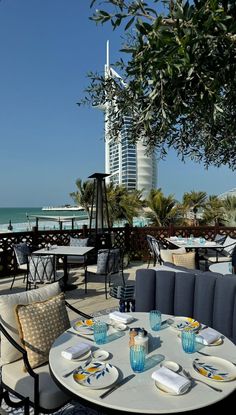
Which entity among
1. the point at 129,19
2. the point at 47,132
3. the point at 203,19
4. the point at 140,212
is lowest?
the point at 140,212

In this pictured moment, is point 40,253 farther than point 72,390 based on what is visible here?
Yes

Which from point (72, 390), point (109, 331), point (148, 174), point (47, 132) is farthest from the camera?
point (148, 174)

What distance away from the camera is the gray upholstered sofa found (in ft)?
7.61

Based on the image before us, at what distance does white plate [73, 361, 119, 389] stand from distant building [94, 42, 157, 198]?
9.07ft

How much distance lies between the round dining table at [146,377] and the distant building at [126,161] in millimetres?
2561

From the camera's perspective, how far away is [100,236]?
6.95m

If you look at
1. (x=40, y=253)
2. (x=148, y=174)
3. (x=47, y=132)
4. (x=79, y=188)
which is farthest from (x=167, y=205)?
(x=148, y=174)

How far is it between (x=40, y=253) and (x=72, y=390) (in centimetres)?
413

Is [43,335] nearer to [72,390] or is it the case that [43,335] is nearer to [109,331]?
[109,331]

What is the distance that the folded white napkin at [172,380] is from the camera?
123 centimetres

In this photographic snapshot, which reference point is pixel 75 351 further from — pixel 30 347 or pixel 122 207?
pixel 122 207

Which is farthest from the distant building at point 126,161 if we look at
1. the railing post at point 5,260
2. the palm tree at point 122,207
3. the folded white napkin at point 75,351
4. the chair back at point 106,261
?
the railing post at point 5,260

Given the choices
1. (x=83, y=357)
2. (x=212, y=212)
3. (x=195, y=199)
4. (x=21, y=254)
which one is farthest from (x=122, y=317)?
(x=195, y=199)

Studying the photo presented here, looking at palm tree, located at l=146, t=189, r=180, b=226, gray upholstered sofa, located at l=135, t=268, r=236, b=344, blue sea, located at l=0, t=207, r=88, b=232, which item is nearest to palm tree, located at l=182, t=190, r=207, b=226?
palm tree, located at l=146, t=189, r=180, b=226
